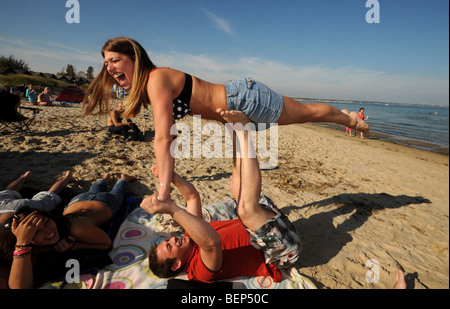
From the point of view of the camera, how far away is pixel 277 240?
235cm

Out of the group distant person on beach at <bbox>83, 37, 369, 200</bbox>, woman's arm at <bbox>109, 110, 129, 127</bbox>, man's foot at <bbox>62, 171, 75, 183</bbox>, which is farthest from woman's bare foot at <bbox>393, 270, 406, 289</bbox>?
woman's arm at <bbox>109, 110, 129, 127</bbox>

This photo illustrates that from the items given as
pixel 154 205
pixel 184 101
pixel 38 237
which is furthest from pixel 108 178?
pixel 184 101

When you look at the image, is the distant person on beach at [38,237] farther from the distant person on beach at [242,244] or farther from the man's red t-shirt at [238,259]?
the man's red t-shirt at [238,259]

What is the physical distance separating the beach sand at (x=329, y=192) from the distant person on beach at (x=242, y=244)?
687 millimetres

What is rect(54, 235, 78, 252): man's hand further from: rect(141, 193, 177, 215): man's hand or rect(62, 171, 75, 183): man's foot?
rect(62, 171, 75, 183): man's foot

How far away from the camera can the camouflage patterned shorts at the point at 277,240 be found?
2336 mm

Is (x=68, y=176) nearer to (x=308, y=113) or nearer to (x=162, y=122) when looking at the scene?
(x=162, y=122)

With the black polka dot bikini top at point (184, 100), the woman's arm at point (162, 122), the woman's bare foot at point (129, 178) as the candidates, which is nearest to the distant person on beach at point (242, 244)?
the woman's arm at point (162, 122)

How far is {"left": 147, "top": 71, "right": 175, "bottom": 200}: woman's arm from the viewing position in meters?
1.92

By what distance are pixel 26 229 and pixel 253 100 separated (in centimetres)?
240

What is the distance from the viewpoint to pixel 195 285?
7.43ft

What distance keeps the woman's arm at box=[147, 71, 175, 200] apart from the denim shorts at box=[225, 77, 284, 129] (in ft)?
1.87
